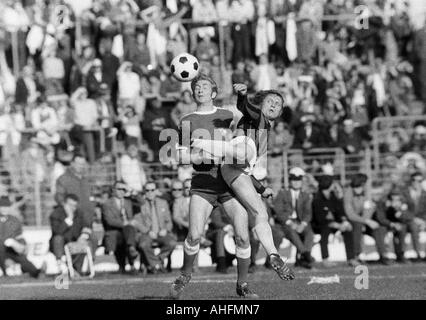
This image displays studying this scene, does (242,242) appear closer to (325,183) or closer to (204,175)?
(204,175)

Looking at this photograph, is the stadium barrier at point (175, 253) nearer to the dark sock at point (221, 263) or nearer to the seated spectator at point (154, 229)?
the seated spectator at point (154, 229)

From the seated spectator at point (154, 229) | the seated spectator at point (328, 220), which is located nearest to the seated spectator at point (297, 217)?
the seated spectator at point (328, 220)

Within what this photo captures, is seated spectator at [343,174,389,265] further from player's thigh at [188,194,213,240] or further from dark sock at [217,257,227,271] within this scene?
player's thigh at [188,194,213,240]

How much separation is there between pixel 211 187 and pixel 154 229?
17.1ft

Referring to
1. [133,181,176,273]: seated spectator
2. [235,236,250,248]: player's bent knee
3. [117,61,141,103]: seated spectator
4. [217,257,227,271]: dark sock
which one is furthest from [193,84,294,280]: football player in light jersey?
[117,61,141,103]: seated spectator

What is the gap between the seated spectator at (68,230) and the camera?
55.1 ft

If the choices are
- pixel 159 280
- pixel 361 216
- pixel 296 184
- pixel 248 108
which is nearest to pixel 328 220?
pixel 361 216

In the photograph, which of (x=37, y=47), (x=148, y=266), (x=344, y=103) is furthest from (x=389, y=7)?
(x=148, y=266)

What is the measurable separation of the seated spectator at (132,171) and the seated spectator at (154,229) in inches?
58.1

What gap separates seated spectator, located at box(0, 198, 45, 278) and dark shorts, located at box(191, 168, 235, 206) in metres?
5.25

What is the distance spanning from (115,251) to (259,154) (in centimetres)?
528

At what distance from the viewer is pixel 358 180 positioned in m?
17.8

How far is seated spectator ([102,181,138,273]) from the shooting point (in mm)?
16953

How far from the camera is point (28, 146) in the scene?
66.8 ft
